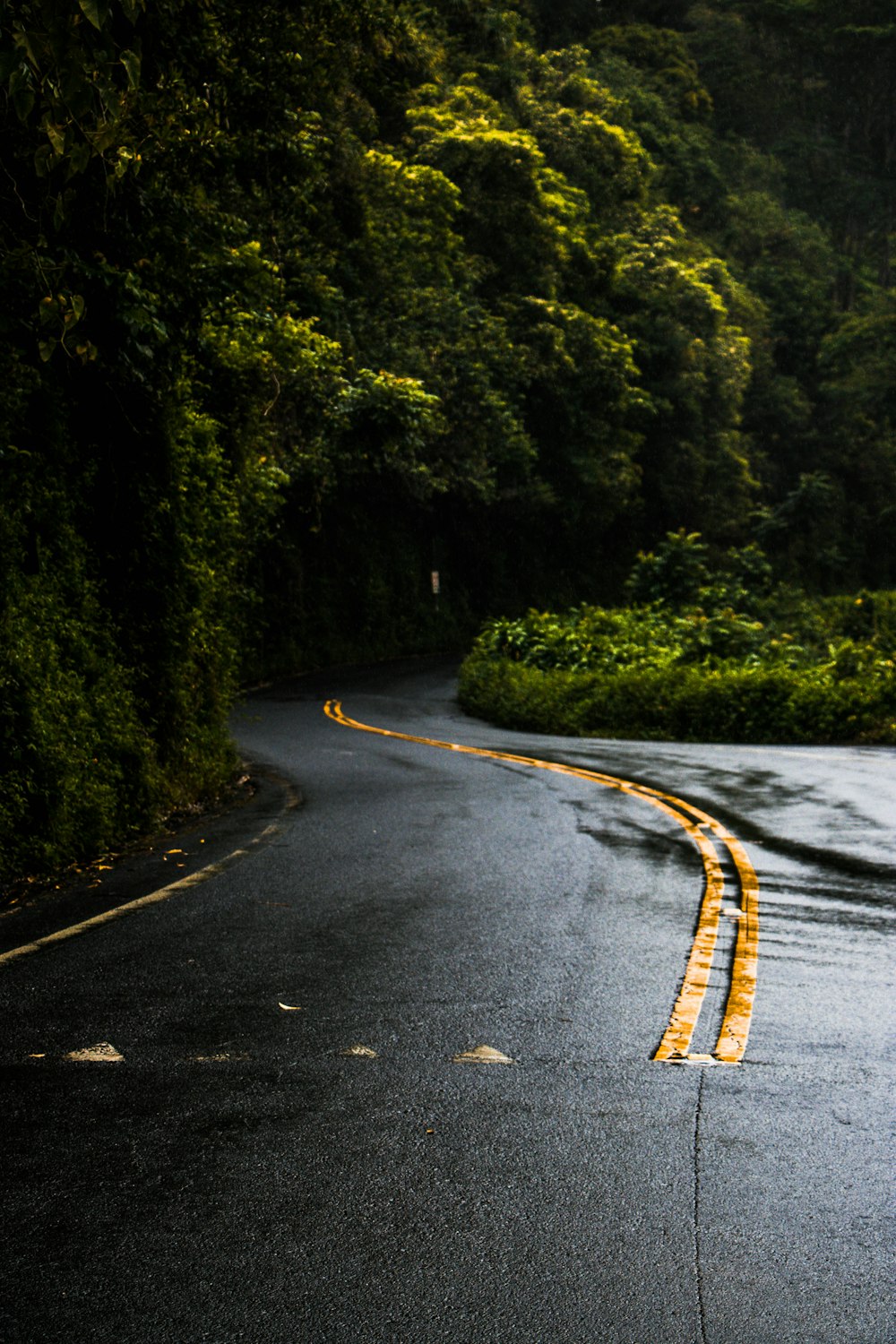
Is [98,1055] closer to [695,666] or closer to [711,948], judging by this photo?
[711,948]

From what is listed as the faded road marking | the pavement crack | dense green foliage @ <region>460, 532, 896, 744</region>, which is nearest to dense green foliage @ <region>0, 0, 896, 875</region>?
the faded road marking

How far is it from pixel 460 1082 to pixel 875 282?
67.1 metres

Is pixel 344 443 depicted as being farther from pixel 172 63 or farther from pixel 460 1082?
pixel 460 1082

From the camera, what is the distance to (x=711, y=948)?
7566mm

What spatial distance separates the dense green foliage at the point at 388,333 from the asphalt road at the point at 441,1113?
10.2ft

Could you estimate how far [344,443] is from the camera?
102 ft

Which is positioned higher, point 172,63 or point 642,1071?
point 172,63

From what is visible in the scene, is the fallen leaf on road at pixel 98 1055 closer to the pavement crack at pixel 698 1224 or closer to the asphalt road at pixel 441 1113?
the asphalt road at pixel 441 1113

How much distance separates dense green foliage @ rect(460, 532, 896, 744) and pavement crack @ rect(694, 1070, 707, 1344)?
17.9 metres

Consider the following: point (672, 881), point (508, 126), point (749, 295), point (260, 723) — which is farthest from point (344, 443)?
point (749, 295)

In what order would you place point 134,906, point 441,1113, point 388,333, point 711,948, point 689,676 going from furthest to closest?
point 388,333
point 689,676
point 134,906
point 711,948
point 441,1113

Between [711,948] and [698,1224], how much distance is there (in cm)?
360

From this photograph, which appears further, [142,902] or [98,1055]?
[142,902]

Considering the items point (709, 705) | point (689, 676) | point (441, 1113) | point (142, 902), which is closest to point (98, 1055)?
point (441, 1113)
